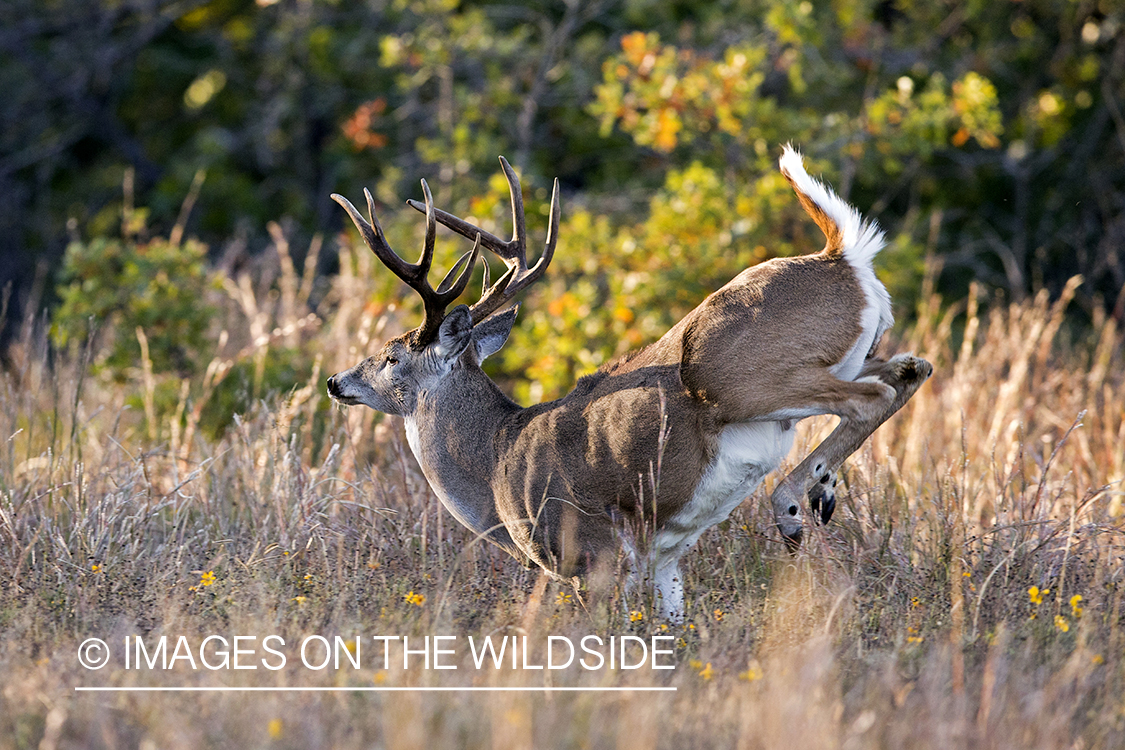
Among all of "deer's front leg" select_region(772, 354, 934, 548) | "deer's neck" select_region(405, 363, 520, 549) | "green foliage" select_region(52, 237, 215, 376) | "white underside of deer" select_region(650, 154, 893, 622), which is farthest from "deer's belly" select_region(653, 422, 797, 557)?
"green foliage" select_region(52, 237, 215, 376)

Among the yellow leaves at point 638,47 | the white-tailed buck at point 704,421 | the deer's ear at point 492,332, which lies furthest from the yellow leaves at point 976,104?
the deer's ear at point 492,332

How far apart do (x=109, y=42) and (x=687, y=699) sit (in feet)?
39.7

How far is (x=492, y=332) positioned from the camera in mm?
5152

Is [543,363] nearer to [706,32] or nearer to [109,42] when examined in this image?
[706,32]

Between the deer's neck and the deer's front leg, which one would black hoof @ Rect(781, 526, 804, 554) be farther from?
the deer's neck

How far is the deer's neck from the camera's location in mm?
4766

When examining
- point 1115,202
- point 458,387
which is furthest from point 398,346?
point 1115,202

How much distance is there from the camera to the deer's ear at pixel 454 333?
487 centimetres

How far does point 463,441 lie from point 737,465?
1179 mm

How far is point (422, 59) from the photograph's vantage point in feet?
30.0

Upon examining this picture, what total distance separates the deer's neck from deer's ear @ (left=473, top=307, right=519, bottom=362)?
11cm

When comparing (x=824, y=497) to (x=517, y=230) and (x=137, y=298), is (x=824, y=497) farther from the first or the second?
(x=137, y=298)

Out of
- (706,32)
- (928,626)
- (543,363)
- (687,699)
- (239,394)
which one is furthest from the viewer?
(706,32)

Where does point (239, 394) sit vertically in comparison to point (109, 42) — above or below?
below
